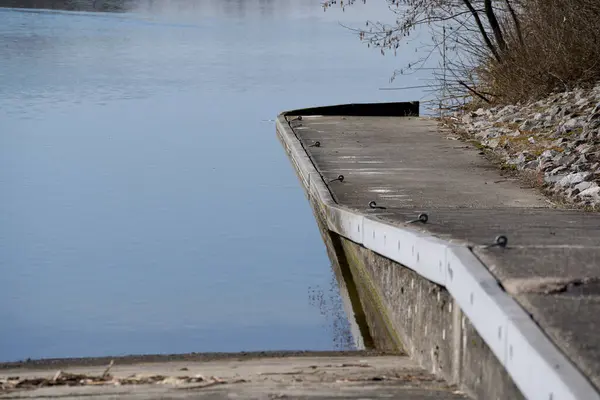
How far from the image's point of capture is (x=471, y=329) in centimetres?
443

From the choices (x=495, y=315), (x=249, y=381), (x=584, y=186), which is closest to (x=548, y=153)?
(x=584, y=186)

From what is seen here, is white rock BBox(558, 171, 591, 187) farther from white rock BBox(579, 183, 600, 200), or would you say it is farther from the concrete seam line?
the concrete seam line

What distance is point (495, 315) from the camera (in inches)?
146

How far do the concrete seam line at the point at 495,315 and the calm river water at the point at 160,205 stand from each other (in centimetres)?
318

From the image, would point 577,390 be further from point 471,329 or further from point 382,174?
point 382,174

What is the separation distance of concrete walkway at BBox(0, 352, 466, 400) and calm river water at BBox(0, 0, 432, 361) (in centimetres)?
276

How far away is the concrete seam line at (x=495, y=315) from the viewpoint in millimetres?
3006

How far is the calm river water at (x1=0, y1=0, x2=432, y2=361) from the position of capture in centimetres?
923

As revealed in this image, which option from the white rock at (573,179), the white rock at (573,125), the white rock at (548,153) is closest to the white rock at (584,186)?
the white rock at (573,179)

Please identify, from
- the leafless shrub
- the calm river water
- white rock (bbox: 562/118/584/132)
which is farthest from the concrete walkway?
the leafless shrub

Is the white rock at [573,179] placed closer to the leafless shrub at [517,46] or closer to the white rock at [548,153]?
the white rock at [548,153]

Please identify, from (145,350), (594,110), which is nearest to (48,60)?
(594,110)

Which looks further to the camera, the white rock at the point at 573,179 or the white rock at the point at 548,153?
the white rock at the point at 548,153

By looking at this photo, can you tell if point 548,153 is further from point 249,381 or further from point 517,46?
A: point 249,381
